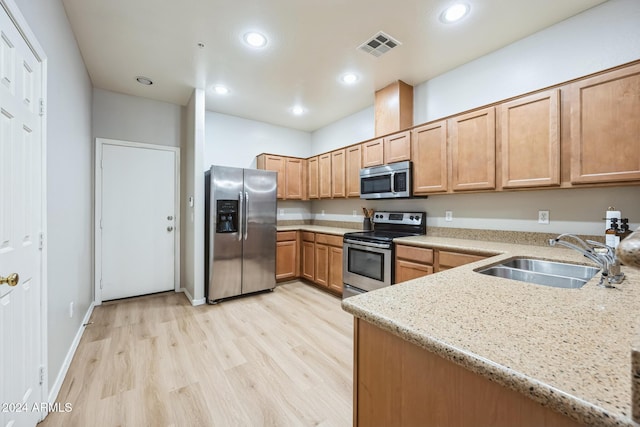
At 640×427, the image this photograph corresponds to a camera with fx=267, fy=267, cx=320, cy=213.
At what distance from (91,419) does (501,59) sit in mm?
4321

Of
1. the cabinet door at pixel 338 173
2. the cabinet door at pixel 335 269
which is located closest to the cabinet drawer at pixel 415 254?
the cabinet door at pixel 335 269

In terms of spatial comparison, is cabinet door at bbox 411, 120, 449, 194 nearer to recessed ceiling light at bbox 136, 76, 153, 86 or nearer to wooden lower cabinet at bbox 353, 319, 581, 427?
wooden lower cabinet at bbox 353, 319, 581, 427

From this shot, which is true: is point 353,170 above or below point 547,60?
below

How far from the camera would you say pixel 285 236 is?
4.34 m

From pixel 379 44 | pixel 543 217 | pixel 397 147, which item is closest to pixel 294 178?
pixel 397 147

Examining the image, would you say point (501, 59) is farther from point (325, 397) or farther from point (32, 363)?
point (32, 363)

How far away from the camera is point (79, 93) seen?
2.64 metres

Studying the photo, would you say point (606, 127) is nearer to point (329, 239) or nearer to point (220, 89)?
point (329, 239)

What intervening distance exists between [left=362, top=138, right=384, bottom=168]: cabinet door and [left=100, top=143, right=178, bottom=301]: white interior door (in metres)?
2.81

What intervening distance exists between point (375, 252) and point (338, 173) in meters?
1.60

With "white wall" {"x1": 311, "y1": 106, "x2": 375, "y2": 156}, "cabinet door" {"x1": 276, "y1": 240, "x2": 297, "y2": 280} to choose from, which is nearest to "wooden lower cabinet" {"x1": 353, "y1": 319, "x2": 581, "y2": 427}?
"cabinet door" {"x1": 276, "y1": 240, "x2": 297, "y2": 280}

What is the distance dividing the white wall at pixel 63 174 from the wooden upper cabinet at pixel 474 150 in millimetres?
3198

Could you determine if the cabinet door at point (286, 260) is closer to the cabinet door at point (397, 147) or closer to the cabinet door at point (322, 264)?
the cabinet door at point (322, 264)

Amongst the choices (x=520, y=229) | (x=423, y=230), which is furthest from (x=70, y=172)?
(x=520, y=229)
